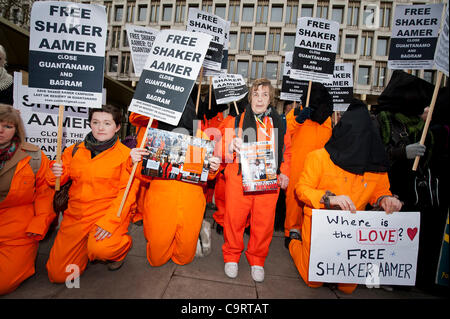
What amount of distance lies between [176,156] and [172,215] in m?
0.70

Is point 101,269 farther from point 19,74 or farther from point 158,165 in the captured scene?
point 19,74

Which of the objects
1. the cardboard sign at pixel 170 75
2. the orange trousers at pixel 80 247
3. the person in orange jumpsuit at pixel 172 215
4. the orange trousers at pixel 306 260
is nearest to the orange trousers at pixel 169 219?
the person in orange jumpsuit at pixel 172 215

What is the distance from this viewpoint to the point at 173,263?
2.54m

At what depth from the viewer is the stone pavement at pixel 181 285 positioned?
1980mm

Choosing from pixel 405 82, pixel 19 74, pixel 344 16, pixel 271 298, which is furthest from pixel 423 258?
pixel 344 16

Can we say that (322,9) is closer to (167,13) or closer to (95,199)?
(167,13)

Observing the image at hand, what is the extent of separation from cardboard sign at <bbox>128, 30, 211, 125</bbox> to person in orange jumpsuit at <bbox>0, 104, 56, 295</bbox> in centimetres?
105

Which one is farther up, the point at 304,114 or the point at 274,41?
the point at 274,41

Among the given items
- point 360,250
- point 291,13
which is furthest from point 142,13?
point 360,250

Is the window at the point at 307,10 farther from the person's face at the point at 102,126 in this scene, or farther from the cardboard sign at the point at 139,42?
the person's face at the point at 102,126

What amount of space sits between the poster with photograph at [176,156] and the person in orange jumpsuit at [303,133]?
166cm

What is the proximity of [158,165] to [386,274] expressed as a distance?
7.82 ft

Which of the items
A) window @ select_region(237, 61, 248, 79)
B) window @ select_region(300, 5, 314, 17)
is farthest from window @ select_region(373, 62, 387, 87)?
window @ select_region(237, 61, 248, 79)

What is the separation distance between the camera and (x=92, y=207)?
2.28 metres
